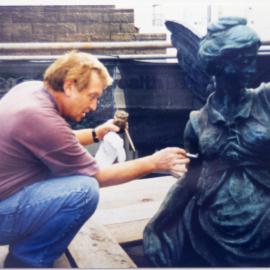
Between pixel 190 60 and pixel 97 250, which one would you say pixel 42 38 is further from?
pixel 97 250

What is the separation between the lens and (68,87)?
200 centimetres

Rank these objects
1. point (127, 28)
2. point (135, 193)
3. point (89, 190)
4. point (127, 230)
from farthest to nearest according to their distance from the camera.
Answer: point (135, 193)
point (127, 230)
point (127, 28)
point (89, 190)

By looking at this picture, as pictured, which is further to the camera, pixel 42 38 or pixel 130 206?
pixel 130 206

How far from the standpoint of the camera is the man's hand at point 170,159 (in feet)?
6.55

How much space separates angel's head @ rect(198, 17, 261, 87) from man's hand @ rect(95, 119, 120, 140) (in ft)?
1.86

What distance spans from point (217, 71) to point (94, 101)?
1.78ft

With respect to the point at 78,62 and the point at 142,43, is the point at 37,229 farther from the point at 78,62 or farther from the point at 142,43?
the point at 142,43

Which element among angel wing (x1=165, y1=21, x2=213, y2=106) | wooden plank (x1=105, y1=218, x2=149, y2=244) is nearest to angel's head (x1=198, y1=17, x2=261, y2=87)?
angel wing (x1=165, y1=21, x2=213, y2=106)

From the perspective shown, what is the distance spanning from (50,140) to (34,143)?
0.24 ft

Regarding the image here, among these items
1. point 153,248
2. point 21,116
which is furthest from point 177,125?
point 21,116

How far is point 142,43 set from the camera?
7.33ft

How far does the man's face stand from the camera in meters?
2.00

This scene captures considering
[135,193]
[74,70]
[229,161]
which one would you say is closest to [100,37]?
[74,70]

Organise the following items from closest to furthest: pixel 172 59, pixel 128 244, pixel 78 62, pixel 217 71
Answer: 1. pixel 217 71
2. pixel 78 62
3. pixel 172 59
4. pixel 128 244
